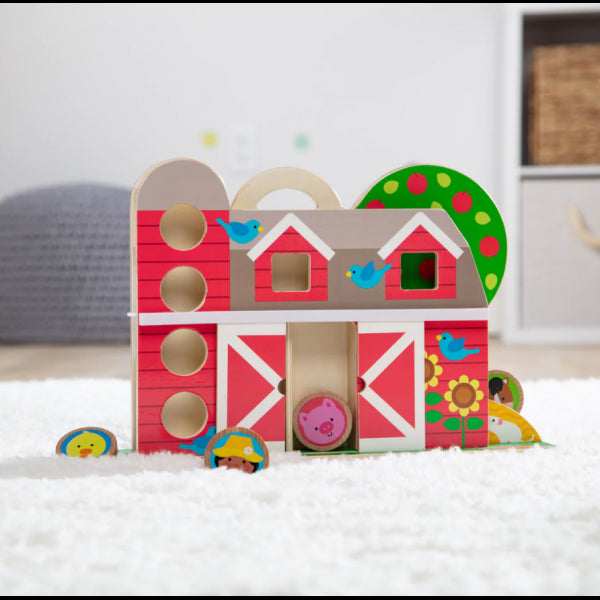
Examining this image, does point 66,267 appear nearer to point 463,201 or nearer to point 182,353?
point 182,353

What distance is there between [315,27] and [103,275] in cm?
104

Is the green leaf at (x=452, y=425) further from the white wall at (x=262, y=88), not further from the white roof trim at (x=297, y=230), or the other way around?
the white wall at (x=262, y=88)

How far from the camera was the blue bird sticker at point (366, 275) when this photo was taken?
0.71 m

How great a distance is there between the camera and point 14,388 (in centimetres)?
113

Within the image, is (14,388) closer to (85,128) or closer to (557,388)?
(557,388)

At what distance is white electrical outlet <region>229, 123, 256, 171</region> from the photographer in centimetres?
217

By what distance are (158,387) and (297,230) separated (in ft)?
0.70

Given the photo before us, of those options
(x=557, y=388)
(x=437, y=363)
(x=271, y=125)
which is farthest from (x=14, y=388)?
(x=271, y=125)

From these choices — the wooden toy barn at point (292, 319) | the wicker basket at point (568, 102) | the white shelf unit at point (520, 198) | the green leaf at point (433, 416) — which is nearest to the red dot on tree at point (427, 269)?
the wooden toy barn at point (292, 319)

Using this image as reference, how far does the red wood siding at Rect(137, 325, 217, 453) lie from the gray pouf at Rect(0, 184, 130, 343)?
1.26 metres

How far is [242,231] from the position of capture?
0.70 meters

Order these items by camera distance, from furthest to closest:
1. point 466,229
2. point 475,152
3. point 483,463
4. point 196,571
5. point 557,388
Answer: point 475,152 → point 557,388 → point 466,229 → point 483,463 → point 196,571

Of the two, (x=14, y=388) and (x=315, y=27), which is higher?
(x=315, y=27)

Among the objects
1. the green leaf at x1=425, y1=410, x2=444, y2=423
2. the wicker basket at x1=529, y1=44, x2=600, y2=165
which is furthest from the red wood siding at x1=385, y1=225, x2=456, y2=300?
the wicker basket at x1=529, y1=44, x2=600, y2=165
